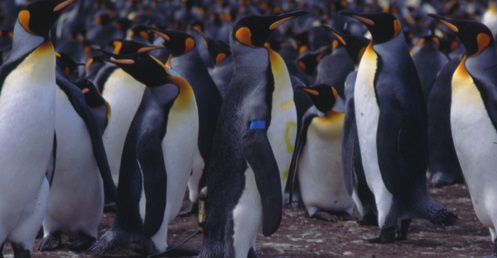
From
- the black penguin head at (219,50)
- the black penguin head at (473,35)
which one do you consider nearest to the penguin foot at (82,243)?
the black penguin head at (473,35)

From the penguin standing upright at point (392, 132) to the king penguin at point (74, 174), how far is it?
1601 mm

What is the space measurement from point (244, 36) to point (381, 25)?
1374mm

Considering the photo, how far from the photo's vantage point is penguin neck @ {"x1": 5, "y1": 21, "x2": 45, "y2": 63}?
4.66 metres

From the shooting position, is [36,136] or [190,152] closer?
[36,136]

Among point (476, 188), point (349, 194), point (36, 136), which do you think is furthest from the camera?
point (349, 194)

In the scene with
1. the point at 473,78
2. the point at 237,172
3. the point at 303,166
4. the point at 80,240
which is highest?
the point at 473,78

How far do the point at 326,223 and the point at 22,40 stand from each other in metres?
2.59

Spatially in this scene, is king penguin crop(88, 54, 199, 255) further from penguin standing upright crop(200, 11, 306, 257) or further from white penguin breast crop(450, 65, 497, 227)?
white penguin breast crop(450, 65, 497, 227)

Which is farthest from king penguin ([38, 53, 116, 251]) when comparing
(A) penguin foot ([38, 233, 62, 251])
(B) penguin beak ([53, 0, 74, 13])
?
(B) penguin beak ([53, 0, 74, 13])

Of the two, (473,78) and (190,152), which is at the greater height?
(473,78)

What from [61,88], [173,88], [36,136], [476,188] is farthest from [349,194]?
[36,136]

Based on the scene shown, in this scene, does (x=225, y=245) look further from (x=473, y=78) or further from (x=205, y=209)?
(x=473, y=78)

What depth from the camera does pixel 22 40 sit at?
15.5ft

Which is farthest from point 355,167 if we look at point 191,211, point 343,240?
point 191,211
